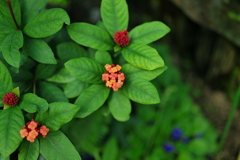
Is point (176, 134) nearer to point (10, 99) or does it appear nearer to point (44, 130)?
point (44, 130)

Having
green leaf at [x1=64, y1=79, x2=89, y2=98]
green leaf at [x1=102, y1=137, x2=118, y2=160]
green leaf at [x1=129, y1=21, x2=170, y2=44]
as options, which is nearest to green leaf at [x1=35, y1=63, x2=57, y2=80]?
green leaf at [x1=64, y1=79, x2=89, y2=98]

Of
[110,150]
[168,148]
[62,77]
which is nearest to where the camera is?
[62,77]

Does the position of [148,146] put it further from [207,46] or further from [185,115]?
[207,46]

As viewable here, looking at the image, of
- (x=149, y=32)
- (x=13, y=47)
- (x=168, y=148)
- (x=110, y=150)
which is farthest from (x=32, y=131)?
(x=168, y=148)

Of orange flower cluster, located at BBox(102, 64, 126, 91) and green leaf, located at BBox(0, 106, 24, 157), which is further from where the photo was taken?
orange flower cluster, located at BBox(102, 64, 126, 91)

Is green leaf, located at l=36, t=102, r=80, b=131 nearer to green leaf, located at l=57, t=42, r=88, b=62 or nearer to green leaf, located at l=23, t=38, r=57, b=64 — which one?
green leaf, located at l=23, t=38, r=57, b=64
